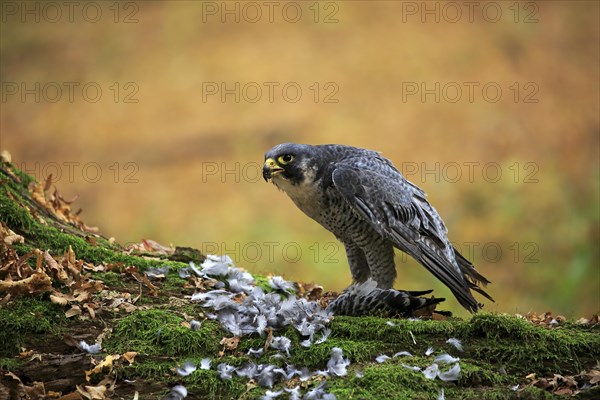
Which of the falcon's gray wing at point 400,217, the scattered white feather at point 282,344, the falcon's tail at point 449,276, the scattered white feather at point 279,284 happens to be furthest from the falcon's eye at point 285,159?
the scattered white feather at point 282,344

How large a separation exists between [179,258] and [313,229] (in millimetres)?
7664

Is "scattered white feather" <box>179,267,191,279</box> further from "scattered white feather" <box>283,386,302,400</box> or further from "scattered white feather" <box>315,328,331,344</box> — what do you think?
"scattered white feather" <box>283,386,302,400</box>

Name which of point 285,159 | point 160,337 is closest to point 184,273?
point 160,337

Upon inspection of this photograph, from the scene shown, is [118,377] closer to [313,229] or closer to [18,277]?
[18,277]

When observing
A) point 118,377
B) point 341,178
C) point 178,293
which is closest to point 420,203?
point 341,178

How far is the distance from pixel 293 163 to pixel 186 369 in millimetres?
2109

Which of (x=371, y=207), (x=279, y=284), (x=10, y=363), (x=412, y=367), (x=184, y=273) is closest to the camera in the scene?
(x=10, y=363)

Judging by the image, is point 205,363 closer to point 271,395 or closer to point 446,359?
point 271,395

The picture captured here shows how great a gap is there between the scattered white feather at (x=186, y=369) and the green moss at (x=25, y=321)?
805mm

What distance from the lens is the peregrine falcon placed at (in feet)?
17.3

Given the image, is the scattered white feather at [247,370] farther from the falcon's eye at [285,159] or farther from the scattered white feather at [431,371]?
the falcon's eye at [285,159]

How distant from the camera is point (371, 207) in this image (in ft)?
17.3

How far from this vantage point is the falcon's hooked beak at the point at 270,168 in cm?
547

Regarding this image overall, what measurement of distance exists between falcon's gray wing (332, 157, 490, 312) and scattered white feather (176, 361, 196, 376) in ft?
6.27
